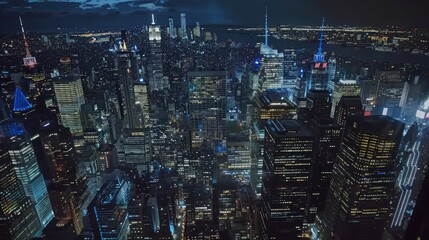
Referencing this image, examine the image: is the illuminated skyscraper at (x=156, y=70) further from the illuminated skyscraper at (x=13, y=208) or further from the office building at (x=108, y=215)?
the illuminated skyscraper at (x=13, y=208)

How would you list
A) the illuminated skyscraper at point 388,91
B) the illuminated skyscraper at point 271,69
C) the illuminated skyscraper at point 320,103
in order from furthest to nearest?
1. the illuminated skyscraper at point 271,69
2. the illuminated skyscraper at point 320,103
3. the illuminated skyscraper at point 388,91

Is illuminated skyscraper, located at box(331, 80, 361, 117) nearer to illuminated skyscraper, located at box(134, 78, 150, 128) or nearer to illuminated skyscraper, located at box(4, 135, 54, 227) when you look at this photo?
illuminated skyscraper, located at box(134, 78, 150, 128)

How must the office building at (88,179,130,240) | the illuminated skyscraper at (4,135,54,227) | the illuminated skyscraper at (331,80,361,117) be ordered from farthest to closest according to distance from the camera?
the illuminated skyscraper at (331,80,361,117) → the illuminated skyscraper at (4,135,54,227) → the office building at (88,179,130,240)

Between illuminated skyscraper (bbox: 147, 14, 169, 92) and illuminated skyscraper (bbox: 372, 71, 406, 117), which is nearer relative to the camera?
illuminated skyscraper (bbox: 372, 71, 406, 117)

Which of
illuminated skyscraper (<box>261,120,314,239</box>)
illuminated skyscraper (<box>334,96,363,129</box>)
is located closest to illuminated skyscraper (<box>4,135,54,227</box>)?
illuminated skyscraper (<box>261,120,314,239</box>)

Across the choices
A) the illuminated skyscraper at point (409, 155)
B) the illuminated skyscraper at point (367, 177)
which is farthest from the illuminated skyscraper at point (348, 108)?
the illuminated skyscraper at point (409, 155)
